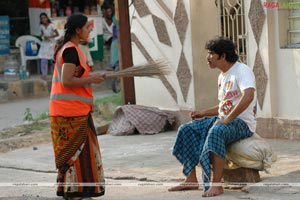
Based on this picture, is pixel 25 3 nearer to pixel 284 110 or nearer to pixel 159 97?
pixel 159 97

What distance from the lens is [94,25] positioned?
62.7 ft

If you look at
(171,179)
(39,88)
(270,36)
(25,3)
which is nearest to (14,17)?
(25,3)

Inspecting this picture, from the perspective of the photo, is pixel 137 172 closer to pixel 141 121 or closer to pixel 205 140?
pixel 205 140

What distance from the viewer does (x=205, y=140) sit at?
23.4 ft

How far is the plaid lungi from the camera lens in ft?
22.7

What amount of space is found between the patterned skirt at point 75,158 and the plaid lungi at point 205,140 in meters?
0.79

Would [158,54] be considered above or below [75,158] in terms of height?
above

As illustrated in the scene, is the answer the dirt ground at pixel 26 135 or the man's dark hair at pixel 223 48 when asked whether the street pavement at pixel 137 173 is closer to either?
the dirt ground at pixel 26 135

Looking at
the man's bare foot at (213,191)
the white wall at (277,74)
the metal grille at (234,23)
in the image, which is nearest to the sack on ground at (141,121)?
the metal grille at (234,23)

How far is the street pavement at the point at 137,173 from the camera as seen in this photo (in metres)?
7.12

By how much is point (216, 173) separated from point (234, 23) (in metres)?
4.02

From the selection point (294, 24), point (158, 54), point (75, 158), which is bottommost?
point (75, 158)

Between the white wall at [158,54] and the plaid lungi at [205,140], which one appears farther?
the white wall at [158,54]

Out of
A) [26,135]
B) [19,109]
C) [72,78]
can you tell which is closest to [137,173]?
[72,78]
